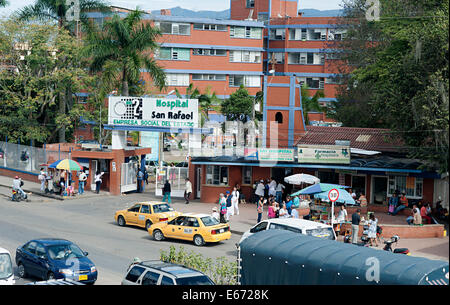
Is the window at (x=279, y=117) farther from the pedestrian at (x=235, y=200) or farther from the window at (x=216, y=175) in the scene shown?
the pedestrian at (x=235, y=200)

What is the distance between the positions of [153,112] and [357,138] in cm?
1393

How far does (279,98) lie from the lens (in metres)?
40.2

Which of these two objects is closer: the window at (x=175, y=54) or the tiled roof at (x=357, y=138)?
the tiled roof at (x=357, y=138)

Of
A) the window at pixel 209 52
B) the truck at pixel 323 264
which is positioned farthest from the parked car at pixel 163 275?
the window at pixel 209 52

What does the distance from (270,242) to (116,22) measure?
89.6 feet

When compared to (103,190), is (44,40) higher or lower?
higher

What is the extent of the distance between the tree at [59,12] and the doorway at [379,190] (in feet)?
86.5

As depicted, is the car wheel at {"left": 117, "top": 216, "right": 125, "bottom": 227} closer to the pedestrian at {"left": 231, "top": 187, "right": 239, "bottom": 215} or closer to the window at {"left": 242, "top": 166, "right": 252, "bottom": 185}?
the pedestrian at {"left": 231, "top": 187, "right": 239, "bottom": 215}

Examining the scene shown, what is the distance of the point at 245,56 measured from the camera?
66.8 metres

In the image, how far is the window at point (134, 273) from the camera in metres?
15.1

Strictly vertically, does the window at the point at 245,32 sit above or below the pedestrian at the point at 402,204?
above

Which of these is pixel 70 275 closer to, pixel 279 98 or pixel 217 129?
pixel 279 98

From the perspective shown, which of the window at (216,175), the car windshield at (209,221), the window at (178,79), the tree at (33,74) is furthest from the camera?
the window at (178,79)
